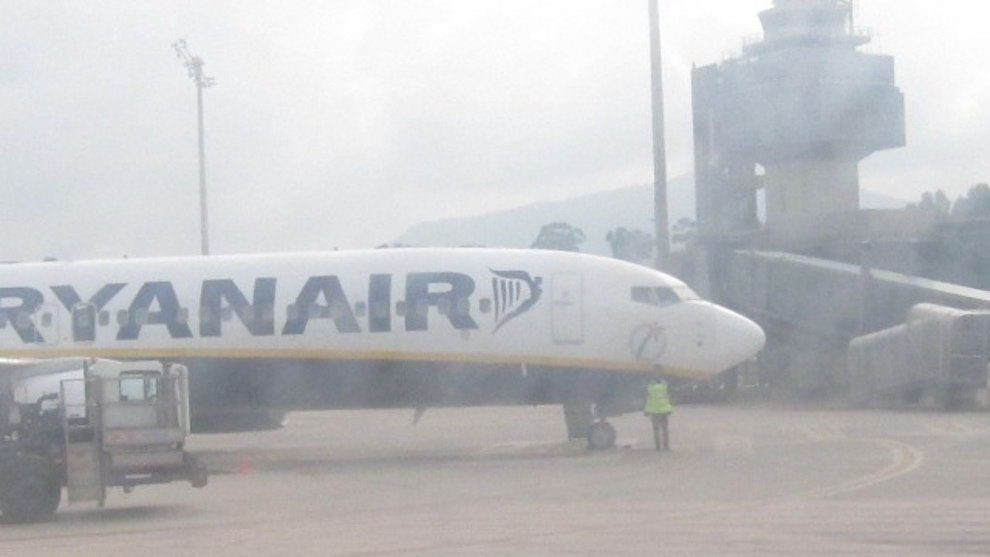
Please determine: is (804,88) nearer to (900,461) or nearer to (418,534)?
(900,461)

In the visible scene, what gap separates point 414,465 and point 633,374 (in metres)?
4.39

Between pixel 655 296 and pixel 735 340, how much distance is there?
5.52 feet

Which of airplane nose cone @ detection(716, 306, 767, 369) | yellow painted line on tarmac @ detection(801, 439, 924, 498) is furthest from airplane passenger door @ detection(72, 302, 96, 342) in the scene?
yellow painted line on tarmac @ detection(801, 439, 924, 498)

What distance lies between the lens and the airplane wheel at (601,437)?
27.3 m

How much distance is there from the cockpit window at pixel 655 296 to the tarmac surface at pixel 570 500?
9.07 ft

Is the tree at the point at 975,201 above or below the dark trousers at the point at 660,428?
above

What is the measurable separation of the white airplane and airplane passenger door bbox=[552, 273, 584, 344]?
26 millimetres

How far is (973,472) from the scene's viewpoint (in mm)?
21359

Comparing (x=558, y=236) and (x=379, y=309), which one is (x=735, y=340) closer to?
(x=379, y=309)

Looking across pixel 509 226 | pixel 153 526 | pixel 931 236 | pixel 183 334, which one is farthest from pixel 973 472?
pixel 509 226

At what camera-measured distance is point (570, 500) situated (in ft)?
62.6

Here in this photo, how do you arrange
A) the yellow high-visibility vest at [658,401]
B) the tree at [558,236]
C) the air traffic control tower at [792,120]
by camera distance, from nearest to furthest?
the yellow high-visibility vest at [658,401], the air traffic control tower at [792,120], the tree at [558,236]

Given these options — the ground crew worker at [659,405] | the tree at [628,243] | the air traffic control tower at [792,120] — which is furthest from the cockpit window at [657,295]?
the tree at [628,243]

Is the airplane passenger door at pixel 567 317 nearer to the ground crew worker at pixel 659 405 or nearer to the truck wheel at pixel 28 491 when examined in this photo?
the ground crew worker at pixel 659 405
